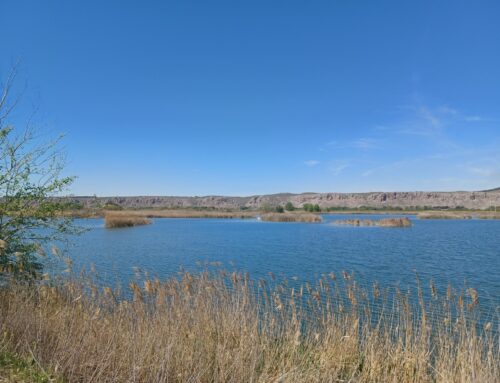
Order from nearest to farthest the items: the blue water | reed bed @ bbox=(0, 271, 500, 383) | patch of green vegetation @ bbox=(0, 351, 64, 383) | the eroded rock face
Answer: patch of green vegetation @ bbox=(0, 351, 64, 383) < reed bed @ bbox=(0, 271, 500, 383) < the blue water < the eroded rock face

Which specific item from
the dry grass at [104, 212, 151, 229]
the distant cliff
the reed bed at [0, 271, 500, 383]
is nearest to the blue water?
the reed bed at [0, 271, 500, 383]

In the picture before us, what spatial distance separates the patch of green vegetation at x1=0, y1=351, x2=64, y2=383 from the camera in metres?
3.45

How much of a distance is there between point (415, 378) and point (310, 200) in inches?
7480

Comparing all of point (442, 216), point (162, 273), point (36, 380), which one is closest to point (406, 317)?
point (36, 380)

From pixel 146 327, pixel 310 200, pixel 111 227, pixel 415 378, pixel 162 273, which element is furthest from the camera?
pixel 310 200

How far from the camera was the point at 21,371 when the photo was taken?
3.60 meters

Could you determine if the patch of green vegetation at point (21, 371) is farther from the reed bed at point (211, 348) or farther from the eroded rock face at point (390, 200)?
the eroded rock face at point (390, 200)

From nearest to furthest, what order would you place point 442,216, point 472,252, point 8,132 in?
1. point 8,132
2. point 472,252
3. point 442,216

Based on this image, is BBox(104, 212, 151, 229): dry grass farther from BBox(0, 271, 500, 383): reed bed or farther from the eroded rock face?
the eroded rock face

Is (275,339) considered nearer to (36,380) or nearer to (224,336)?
(224,336)

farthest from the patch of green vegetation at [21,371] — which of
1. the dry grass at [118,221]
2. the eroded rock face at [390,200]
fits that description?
the eroded rock face at [390,200]

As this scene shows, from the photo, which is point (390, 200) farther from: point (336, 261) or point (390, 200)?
point (336, 261)

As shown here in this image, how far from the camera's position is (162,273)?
14.0m

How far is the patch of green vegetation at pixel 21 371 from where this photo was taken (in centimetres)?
345
